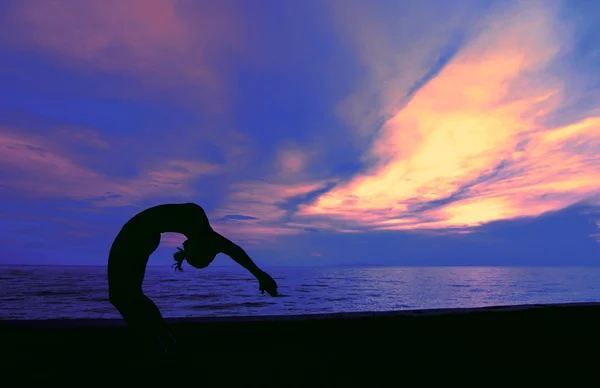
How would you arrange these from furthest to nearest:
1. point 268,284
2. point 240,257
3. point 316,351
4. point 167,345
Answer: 1. point 316,351
2. point 167,345
3. point 240,257
4. point 268,284

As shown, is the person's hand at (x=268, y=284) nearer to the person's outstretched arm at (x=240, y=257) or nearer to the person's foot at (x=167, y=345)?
the person's outstretched arm at (x=240, y=257)

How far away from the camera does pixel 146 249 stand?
132 inches

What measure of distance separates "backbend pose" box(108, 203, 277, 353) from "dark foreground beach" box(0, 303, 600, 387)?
52 cm

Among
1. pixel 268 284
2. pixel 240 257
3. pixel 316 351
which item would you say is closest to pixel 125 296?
pixel 240 257

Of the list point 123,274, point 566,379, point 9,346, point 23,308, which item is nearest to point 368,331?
point 566,379

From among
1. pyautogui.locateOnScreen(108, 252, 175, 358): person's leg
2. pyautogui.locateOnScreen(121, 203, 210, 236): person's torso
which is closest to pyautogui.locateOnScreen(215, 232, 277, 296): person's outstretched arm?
pyautogui.locateOnScreen(121, 203, 210, 236): person's torso

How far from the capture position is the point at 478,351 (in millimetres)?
3840

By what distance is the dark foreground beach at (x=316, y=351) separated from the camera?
10.00ft

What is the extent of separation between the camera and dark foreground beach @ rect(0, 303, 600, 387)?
3.05 m

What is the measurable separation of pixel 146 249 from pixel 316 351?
1.93m

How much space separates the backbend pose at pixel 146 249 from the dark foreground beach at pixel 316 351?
52 centimetres

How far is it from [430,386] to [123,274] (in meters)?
2.73

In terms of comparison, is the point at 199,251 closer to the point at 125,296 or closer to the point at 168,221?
the point at 168,221

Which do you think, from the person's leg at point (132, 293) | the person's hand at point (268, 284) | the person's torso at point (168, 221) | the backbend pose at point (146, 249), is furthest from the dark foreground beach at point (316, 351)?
the person's torso at point (168, 221)
